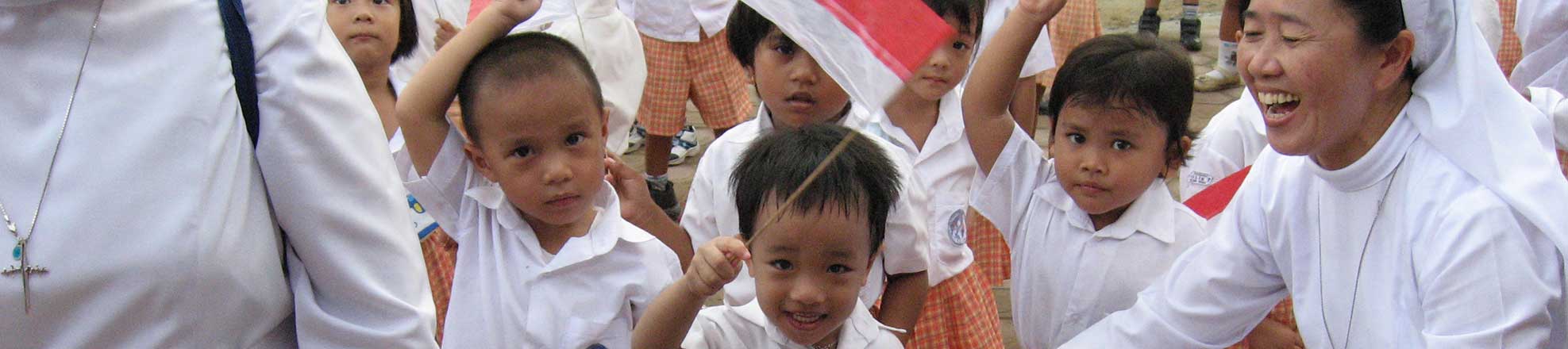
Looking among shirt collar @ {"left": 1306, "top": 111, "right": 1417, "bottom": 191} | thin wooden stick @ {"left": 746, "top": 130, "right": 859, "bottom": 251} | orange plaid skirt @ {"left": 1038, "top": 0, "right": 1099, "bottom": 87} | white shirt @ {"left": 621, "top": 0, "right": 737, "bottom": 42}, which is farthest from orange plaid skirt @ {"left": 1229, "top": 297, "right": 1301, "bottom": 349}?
orange plaid skirt @ {"left": 1038, "top": 0, "right": 1099, "bottom": 87}

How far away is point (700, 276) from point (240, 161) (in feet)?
2.35

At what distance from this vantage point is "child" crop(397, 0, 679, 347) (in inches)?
92.1

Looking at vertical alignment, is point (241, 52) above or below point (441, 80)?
above

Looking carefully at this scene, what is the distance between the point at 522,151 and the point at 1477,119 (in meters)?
1.56

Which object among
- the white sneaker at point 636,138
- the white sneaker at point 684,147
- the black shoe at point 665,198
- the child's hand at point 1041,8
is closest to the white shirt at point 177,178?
the child's hand at point 1041,8

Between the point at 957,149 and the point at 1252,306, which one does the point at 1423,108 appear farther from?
the point at 957,149

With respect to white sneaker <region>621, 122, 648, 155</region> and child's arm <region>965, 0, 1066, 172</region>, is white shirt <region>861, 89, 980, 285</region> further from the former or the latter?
white sneaker <region>621, 122, 648, 155</region>

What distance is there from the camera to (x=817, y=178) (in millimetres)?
2223

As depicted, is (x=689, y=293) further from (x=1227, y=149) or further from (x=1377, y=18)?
(x=1227, y=149)

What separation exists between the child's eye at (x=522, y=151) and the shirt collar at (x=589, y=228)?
101mm

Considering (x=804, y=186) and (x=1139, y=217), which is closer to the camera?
(x=804, y=186)

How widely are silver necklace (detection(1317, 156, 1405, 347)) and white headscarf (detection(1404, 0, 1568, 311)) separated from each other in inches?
4.6

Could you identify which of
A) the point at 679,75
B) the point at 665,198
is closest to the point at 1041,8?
the point at 679,75

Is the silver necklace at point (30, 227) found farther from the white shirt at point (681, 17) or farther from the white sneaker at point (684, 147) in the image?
the white sneaker at point (684, 147)
